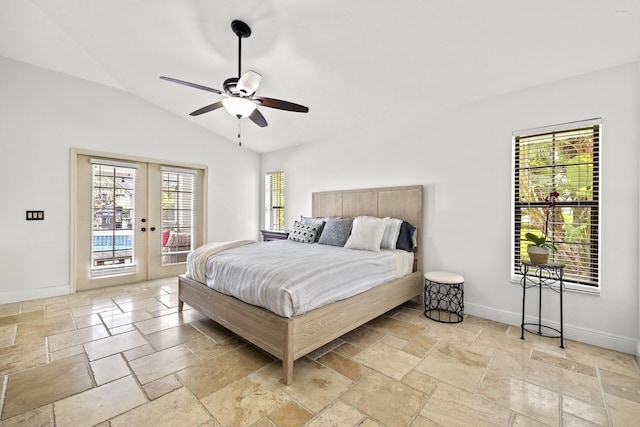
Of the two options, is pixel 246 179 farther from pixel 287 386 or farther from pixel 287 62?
pixel 287 386

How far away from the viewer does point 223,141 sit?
5609mm

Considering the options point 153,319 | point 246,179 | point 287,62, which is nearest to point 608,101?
point 287,62

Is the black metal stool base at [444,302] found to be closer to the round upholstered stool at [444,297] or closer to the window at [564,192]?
the round upholstered stool at [444,297]

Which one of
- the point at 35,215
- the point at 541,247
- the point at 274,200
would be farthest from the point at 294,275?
the point at 274,200

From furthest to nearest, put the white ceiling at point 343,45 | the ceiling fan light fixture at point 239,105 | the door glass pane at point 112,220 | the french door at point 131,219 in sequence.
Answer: the door glass pane at point 112,220, the french door at point 131,219, the ceiling fan light fixture at point 239,105, the white ceiling at point 343,45

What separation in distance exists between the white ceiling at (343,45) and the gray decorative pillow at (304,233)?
1.66m

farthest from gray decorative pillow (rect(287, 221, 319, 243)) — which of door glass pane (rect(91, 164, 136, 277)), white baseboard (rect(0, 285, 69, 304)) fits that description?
white baseboard (rect(0, 285, 69, 304))

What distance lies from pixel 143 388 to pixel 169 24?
10.6 ft

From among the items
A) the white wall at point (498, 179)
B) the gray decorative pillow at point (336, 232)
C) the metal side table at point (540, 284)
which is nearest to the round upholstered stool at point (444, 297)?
the white wall at point (498, 179)

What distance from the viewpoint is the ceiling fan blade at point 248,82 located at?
241cm

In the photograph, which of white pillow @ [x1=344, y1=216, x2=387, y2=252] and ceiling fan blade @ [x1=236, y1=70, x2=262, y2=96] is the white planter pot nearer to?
white pillow @ [x1=344, y1=216, x2=387, y2=252]

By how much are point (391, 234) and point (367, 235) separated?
1.18 ft

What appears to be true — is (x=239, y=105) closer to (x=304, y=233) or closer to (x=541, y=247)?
(x=304, y=233)

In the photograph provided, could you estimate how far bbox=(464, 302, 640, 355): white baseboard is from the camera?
244 centimetres
